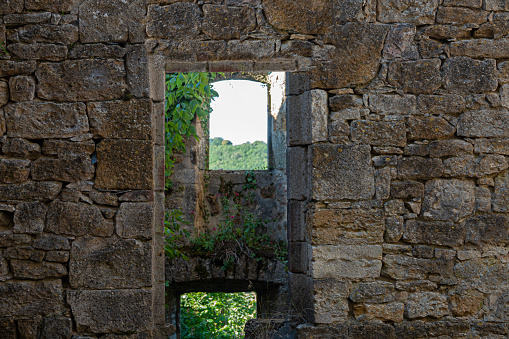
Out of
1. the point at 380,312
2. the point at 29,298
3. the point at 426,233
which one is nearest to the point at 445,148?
the point at 426,233

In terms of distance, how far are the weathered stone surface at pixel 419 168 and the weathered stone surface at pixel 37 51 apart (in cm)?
251

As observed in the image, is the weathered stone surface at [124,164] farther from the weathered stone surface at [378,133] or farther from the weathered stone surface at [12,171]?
the weathered stone surface at [378,133]

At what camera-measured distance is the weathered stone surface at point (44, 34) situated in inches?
117

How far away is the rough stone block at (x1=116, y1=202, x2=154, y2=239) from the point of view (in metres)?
2.95

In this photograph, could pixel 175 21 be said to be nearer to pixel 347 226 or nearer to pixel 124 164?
pixel 124 164

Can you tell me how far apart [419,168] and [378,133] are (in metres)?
0.38

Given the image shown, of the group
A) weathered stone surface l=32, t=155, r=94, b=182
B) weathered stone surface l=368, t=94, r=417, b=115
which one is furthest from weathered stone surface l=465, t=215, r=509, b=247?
weathered stone surface l=32, t=155, r=94, b=182

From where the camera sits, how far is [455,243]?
9.97ft

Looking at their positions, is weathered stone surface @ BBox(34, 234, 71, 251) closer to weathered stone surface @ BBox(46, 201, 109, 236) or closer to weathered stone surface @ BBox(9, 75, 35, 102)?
weathered stone surface @ BBox(46, 201, 109, 236)

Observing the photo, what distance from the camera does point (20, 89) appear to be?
2975mm

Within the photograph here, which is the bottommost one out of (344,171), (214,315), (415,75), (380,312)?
(214,315)

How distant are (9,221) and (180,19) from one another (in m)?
1.83

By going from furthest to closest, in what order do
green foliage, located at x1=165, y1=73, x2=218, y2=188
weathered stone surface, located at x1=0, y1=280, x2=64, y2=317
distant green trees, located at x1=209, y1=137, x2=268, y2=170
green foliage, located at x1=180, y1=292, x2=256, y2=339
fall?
distant green trees, located at x1=209, y1=137, x2=268, y2=170, green foliage, located at x1=180, y1=292, x2=256, y2=339, green foliage, located at x1=165, y1=73, x2=218, y2=188, weathered stone surface, located at x1=0, y1=280, x2=64, y2=317

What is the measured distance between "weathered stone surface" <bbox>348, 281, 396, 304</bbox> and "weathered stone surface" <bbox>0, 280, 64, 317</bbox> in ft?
6.65
